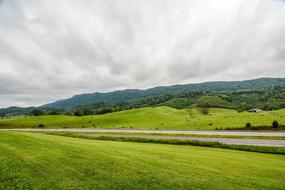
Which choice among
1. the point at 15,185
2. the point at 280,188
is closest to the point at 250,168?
the point at 280,188

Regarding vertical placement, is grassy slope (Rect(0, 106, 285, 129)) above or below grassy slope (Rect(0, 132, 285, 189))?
above

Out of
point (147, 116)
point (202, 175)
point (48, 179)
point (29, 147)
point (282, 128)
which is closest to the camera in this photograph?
point (48, 179)

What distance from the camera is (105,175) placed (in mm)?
13164

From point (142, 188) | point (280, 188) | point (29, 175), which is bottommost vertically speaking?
point (280, 188)

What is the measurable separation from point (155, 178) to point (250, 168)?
884 centimetres

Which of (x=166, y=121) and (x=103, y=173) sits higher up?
(x=166, y=121)

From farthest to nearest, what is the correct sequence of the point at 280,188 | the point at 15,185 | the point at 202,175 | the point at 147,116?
1. the point at 147,116
2. the point at 202,175
3. the point at 280,188
4. the point at 15,185

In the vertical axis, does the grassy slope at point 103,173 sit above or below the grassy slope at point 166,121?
below

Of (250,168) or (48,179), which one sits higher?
(48,179)

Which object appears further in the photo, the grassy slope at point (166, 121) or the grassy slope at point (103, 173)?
the grassy slope at point (166, 121)

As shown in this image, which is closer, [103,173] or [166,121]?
[103,173]

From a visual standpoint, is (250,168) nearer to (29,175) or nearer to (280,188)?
(280,188)

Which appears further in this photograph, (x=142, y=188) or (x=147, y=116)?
(x=147, y=116)

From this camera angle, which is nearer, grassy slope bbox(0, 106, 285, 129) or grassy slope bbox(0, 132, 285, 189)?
grassy slope bbox(0, 132, 285, 189)
